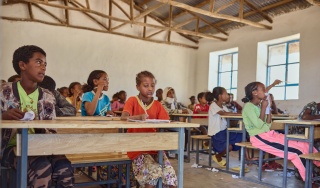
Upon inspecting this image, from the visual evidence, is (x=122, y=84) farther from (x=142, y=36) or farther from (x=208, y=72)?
(x=208, y=72)

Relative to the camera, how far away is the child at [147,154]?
2.25m

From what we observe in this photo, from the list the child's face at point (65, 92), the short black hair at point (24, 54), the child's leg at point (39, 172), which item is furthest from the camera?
the child's face at point (65, 92)

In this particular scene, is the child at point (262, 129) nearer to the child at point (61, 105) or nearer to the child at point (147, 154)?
the child at point (147, 154)

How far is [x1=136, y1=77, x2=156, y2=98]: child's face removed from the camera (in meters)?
2.50

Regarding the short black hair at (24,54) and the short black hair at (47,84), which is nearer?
the short black hair at (24,54)

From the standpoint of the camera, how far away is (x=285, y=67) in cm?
813

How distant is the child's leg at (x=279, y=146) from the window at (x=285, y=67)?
4.60 m

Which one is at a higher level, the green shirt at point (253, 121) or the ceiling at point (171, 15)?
the ceiling at point (171, 15)

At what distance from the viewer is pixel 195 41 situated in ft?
37.4

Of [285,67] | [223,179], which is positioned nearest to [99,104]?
→ [223,179]

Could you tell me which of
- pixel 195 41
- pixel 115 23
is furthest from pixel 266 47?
pixel 115 23

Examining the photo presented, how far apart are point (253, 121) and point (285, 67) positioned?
16.6 feet

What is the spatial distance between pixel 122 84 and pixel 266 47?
15.0ft

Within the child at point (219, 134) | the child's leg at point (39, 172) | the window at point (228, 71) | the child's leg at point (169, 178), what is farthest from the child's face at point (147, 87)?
the window at point (228, 71)
